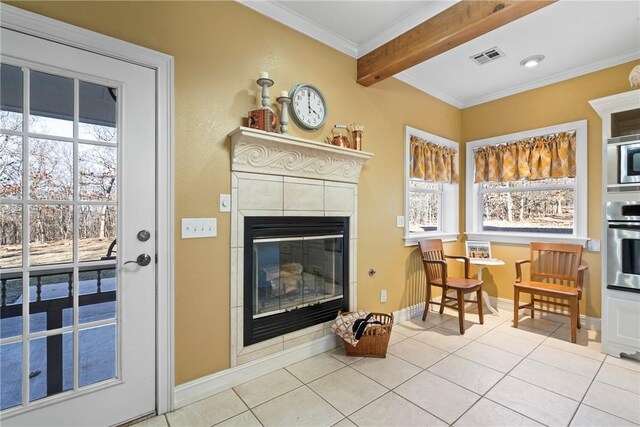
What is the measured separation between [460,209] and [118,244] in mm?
3962

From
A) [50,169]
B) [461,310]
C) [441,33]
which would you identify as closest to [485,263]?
[461,310]

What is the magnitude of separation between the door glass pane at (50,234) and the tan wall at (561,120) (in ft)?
14.0

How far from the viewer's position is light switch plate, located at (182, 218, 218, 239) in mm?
1856

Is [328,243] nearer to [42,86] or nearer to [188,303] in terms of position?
[188,303]

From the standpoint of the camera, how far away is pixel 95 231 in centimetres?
161

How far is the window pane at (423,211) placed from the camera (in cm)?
366

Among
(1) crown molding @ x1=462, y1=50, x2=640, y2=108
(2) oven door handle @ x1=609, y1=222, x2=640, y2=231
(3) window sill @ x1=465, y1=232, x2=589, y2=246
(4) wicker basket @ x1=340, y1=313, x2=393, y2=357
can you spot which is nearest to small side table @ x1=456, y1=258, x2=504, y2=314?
(3) window sill @ x1=465, y1=232, x2=589, y2=246

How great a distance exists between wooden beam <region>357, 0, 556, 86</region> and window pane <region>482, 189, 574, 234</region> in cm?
233

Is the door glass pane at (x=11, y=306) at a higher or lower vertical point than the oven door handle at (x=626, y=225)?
lower

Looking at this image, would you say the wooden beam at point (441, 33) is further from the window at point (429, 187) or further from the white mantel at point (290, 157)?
the window at point (429, 187)

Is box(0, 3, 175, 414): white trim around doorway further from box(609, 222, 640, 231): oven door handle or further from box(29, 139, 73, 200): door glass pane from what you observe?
box(609, 222, 640, 231): oven door handle

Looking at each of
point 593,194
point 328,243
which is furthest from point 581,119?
point 328,243

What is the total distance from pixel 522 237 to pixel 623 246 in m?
1.16

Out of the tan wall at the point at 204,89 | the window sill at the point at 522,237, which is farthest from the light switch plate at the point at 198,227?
the window sill at the point at 522,237
